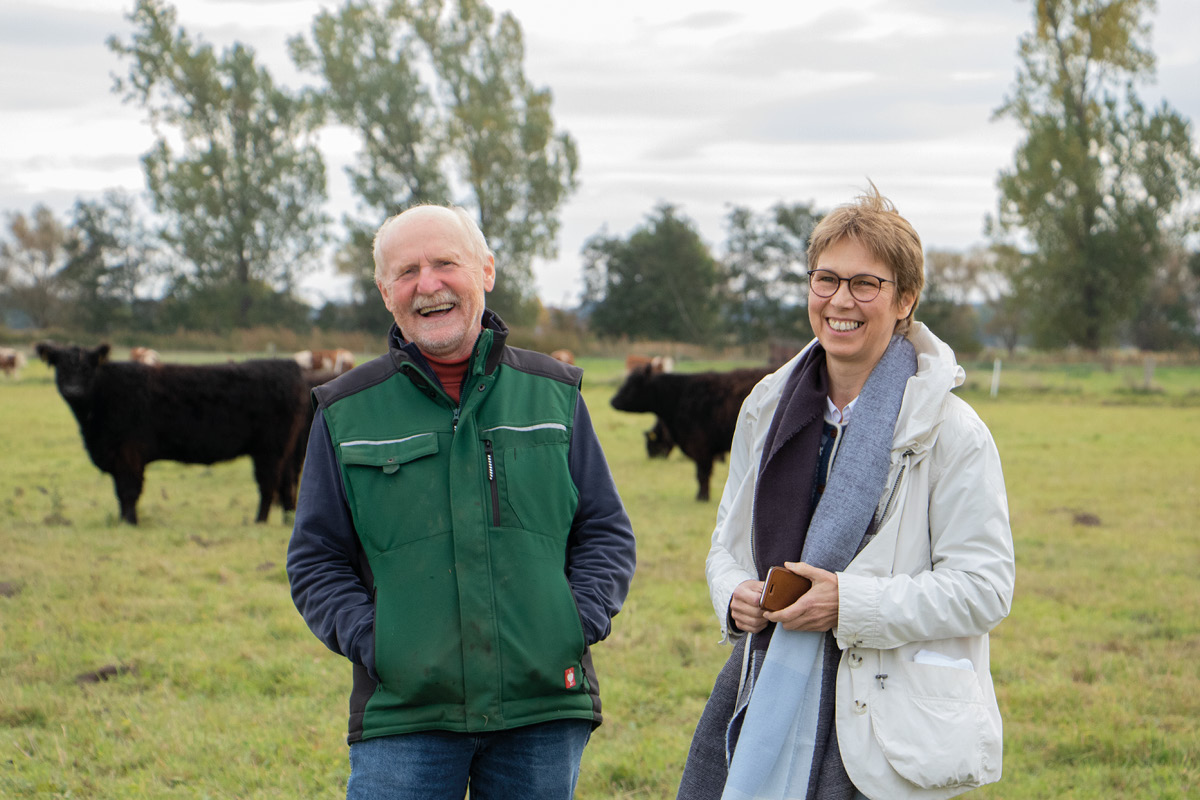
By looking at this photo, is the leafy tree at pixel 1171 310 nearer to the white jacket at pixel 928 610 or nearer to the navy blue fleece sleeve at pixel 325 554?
the white jacket at pixel 928 610

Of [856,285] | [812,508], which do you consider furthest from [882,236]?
[812,508]

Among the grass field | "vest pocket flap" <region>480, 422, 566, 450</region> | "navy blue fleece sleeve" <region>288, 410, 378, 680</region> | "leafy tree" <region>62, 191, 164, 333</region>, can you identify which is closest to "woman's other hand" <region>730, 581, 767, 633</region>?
"vest pocket flap" <region>480, 422, 566, 450</region>

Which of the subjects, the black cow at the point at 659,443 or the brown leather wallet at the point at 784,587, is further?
the black cow at the point at 659,443

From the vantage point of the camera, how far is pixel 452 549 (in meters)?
2.36

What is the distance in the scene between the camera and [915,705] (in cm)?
218

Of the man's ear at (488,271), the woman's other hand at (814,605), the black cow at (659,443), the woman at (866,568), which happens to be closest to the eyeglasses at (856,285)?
the woman at (866,568)

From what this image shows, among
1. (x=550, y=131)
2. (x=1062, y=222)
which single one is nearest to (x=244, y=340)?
(x=550, y=131)

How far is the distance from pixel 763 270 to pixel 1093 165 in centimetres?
2099

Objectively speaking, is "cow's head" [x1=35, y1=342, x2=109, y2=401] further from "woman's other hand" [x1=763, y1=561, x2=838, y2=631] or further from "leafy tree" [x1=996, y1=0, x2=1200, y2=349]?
"leafy tree" [x1=996, y1=0, x2=1200, y2=349]

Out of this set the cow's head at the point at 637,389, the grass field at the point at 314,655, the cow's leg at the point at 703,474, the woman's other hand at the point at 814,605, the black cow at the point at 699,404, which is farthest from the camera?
the cow's head at the point at 637,389

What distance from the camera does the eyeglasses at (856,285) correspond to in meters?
2.43

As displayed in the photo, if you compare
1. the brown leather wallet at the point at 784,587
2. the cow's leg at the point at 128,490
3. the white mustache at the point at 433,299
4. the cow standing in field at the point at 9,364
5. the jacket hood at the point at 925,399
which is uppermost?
the white mustache at the point at 433,299

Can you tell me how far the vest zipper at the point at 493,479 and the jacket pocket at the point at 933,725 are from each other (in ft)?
3.17

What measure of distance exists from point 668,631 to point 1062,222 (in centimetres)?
3954
